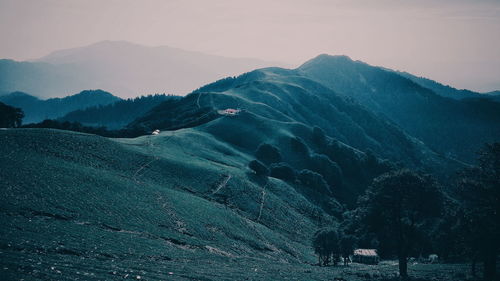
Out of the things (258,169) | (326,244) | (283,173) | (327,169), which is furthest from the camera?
(327,169)

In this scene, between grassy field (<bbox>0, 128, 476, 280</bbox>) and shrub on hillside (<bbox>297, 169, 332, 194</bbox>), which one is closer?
grassy field (<bbox>0, 128, 476, 280</bbox>)

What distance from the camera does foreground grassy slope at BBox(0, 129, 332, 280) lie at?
28156 mm

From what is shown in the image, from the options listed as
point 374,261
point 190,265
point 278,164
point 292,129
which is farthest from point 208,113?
point 190,265

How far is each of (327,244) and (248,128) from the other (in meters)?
85.9

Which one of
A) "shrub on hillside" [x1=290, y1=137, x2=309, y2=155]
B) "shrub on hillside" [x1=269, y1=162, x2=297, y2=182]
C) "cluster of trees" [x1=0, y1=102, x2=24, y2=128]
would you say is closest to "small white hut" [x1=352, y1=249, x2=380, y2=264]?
"shrub on hillside" [x1=269, y1=162, x2=297, y2=182]

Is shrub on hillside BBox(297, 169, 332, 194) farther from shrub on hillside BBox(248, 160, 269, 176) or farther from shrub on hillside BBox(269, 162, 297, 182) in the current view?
shrub on hillside BBox(248, 160, 269, 176)

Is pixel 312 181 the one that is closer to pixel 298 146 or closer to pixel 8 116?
pixel 298 146

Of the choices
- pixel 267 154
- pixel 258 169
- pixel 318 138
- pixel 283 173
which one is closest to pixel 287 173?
pixel 283 173

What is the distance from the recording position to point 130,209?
4778cm

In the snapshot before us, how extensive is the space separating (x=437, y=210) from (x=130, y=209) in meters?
38.8

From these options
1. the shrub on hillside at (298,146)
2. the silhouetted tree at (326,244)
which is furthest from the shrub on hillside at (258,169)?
the silhouetted tree at (326,244)

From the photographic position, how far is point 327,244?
53.7m

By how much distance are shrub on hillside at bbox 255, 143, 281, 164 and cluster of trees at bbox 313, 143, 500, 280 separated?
70.0 m

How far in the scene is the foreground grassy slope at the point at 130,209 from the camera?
28.2m
